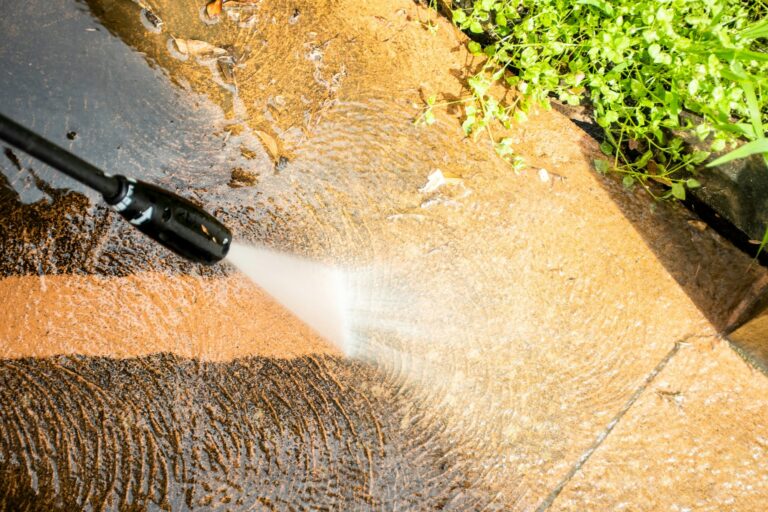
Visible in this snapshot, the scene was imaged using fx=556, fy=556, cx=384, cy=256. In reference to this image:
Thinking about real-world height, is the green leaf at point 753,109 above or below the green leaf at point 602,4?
below

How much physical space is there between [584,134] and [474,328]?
98 centimetres

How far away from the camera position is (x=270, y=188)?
2160 millimetres

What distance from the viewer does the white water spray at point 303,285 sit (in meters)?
2.04

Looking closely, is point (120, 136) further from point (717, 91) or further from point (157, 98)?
point (717, 91)

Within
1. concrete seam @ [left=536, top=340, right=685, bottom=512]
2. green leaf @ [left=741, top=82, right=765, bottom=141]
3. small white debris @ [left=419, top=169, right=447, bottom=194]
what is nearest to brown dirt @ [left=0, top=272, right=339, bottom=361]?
small white debris @ [left=419, top=169, right=447, bottom=194]

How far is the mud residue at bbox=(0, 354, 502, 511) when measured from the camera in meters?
1.88

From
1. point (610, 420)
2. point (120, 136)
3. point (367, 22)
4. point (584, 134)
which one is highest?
point (120, 136)

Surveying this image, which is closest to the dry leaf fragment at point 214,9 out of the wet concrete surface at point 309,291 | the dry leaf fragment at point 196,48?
the wet concrete surface at point 309,291

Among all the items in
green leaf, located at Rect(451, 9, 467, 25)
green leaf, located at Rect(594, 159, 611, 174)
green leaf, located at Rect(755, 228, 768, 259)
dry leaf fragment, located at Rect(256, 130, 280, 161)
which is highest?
dry leaf fragment, located at Rect(256, 130, 280, 161)

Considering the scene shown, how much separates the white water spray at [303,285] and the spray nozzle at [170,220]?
0.40 m

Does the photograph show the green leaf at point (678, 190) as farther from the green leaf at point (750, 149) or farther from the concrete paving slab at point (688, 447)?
the concrete paving slab at point (688, 447)

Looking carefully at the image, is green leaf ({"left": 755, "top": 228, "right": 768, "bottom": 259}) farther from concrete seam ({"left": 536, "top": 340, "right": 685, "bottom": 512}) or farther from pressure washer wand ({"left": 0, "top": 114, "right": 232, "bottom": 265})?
pressure washer wand ({"left": 0, "top": 114, "right": 232, "bottom": 265})

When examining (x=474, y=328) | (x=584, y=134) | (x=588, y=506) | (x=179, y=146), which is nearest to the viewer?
(x=588, y=506)

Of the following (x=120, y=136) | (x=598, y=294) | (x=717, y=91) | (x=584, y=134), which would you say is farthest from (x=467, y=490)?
(x=120, y=136)
